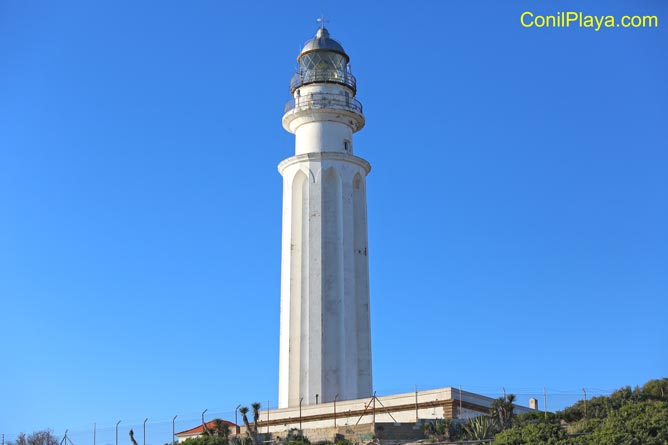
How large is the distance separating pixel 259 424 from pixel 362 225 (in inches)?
368

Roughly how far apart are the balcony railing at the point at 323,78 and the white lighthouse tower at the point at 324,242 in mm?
43

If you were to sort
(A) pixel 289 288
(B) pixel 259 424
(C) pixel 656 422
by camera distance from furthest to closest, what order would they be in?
(A) pixel 289 288, (B) pixel 259 424, (C) pixel 656 422

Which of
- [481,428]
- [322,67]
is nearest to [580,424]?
[481,428]

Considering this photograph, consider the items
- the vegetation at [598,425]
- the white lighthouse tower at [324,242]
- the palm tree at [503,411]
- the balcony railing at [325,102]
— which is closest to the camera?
the vegetation at [598,425]

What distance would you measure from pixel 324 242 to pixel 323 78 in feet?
24.2

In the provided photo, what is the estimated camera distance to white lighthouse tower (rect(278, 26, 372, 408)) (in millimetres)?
38219

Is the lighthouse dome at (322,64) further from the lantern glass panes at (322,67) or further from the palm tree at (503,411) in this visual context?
the palm tree at (503,411)

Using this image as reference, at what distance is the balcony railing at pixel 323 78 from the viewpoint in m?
41.8

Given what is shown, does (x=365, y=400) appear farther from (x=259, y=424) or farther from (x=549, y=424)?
(x=549, y=424)

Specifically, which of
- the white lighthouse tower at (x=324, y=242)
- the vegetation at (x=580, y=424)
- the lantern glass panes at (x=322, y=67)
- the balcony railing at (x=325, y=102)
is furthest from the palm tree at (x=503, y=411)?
the lantern glass panes at (x=322, y=67)

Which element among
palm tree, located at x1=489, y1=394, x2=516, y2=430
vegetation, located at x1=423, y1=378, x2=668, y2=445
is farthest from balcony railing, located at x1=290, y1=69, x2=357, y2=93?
palm tree, located at x1=489, y1=394, x2=516, y2=430

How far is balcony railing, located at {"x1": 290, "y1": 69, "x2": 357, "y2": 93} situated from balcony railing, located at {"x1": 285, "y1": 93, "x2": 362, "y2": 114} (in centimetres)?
75

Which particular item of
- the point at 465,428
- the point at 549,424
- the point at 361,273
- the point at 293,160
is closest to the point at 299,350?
the point at 361,273

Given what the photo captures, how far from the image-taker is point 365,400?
3428cm
